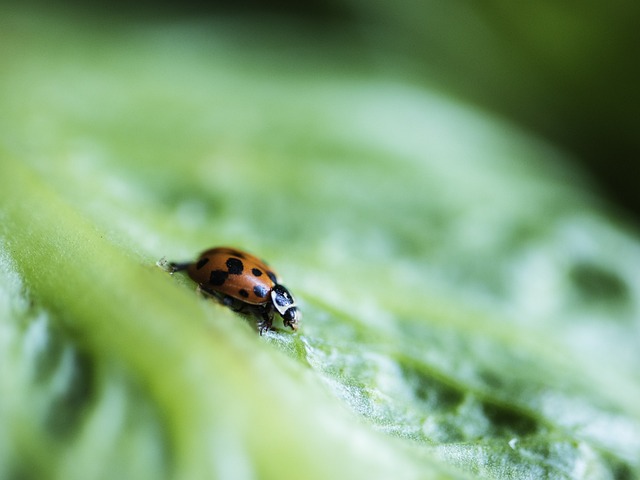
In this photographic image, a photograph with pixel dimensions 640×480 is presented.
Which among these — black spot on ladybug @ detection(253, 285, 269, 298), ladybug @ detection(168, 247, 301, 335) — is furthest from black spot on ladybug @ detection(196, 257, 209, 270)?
black spot on ladybug @ detection(253, 285, 269, 298)

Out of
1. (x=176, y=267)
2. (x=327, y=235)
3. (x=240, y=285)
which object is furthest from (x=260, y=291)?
(x=327, y=235)

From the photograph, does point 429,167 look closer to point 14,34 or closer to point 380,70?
point 380,70

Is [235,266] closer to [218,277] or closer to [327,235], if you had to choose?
[218,277]

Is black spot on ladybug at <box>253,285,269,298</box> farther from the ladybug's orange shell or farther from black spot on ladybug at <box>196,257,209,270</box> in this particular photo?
black spot on ladybug at <box>196,257,209,270</box>

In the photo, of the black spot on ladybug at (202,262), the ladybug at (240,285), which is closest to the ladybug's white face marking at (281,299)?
the ladybug at (240,285)

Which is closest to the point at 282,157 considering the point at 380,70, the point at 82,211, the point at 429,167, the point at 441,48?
the point at 429,167
